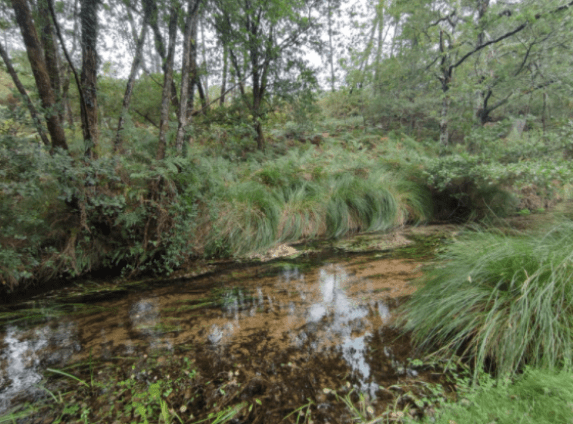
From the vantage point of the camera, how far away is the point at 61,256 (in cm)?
306

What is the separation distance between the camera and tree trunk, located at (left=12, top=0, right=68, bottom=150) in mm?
2539

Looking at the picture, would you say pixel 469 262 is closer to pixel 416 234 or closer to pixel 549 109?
pixel 416 234

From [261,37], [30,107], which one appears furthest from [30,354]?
[261,37]

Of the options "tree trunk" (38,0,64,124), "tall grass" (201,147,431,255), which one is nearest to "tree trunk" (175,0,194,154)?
"tall grass" (201,147,431,255)

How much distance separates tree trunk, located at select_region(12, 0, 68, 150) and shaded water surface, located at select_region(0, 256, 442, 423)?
6.50ft

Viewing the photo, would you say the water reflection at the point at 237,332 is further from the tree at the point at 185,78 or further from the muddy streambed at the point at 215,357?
the tree at the point at 185,78

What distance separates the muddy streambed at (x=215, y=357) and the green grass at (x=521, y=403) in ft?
0.72

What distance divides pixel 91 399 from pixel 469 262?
2.76 metres

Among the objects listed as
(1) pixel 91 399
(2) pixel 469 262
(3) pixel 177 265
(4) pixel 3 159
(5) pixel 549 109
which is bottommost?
(1) pixel 91 399

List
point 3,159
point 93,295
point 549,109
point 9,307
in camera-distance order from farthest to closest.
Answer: point 549,109 < point 93,295 < point 9,307 < point 3,159

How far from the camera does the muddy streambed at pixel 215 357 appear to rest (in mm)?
1432

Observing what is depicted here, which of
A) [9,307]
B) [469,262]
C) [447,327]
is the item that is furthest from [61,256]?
[469,262]

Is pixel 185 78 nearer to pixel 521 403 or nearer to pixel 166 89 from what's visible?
pixel 166 89

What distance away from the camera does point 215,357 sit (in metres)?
1.83
